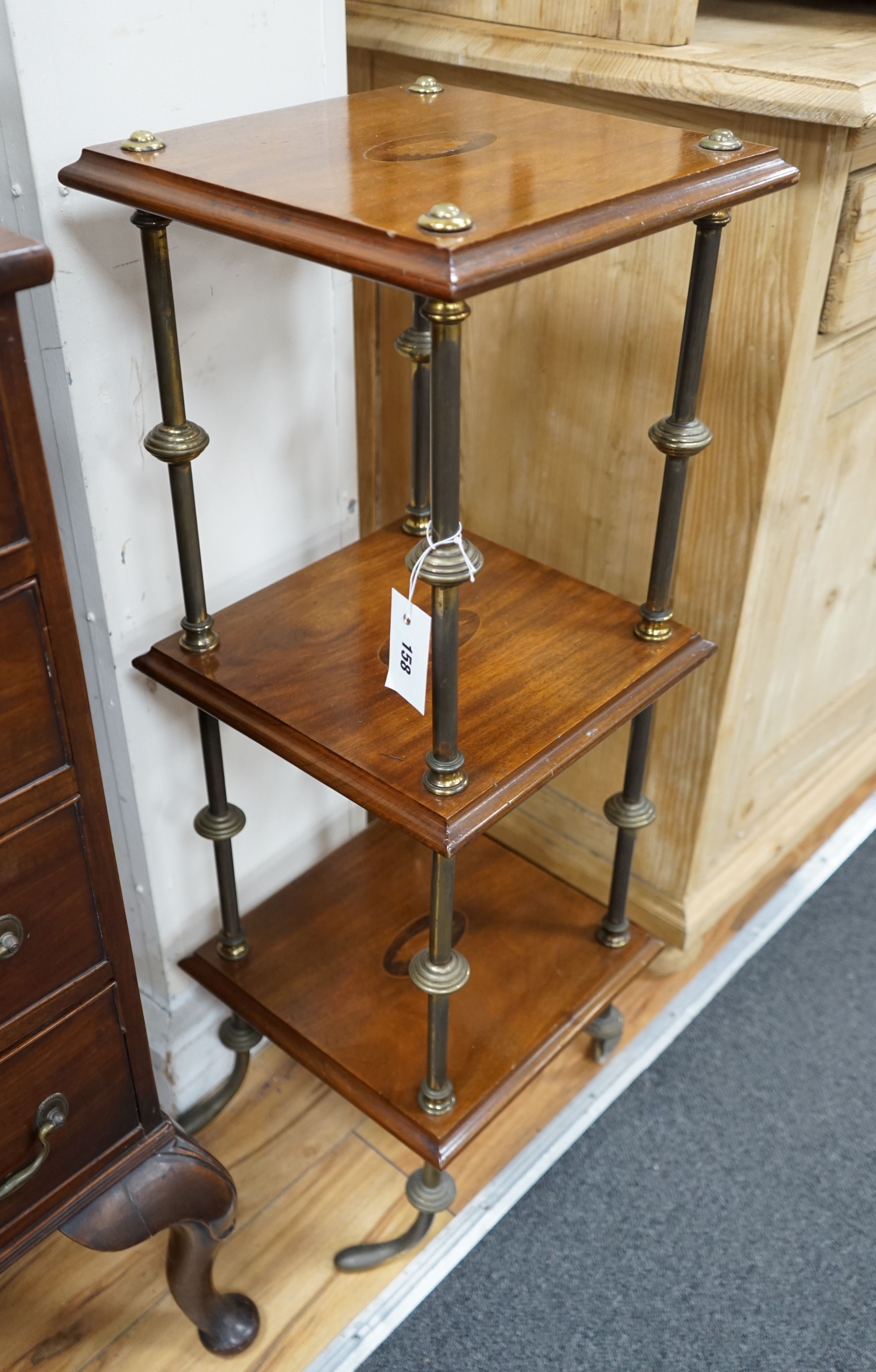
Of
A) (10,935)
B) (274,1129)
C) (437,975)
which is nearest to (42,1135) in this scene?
(10,935)

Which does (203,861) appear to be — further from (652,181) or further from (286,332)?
(652,181)

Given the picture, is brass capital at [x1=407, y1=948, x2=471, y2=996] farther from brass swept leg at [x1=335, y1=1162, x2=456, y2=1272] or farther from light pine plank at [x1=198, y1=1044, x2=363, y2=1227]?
light pine plank at [x1=198, y1=1044, x2=363, y2=1227]

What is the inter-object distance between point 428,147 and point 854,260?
1.38 ft

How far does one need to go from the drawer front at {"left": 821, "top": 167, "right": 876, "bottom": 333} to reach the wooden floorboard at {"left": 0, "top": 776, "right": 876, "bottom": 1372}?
2.99 ft

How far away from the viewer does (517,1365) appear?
117 centimetres

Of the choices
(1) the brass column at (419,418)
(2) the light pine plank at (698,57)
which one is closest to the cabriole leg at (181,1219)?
(1) the brass column at (419,418)

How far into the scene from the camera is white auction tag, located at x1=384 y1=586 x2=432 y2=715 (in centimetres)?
85

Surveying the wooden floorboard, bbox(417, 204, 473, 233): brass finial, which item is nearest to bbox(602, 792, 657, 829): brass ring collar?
the wooden floorboard

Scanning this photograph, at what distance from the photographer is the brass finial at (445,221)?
26.6 inches

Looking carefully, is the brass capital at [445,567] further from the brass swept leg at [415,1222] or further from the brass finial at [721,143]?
the brass swept leg at [415,1222]

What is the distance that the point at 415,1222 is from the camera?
1239 mm

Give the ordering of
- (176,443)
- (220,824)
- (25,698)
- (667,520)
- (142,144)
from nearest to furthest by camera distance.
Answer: (25,698) < (142,144) < (176,443) < (667,520) < (220,824)

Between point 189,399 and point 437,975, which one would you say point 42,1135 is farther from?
point 189,399

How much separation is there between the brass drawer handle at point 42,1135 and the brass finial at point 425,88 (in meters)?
0.87
